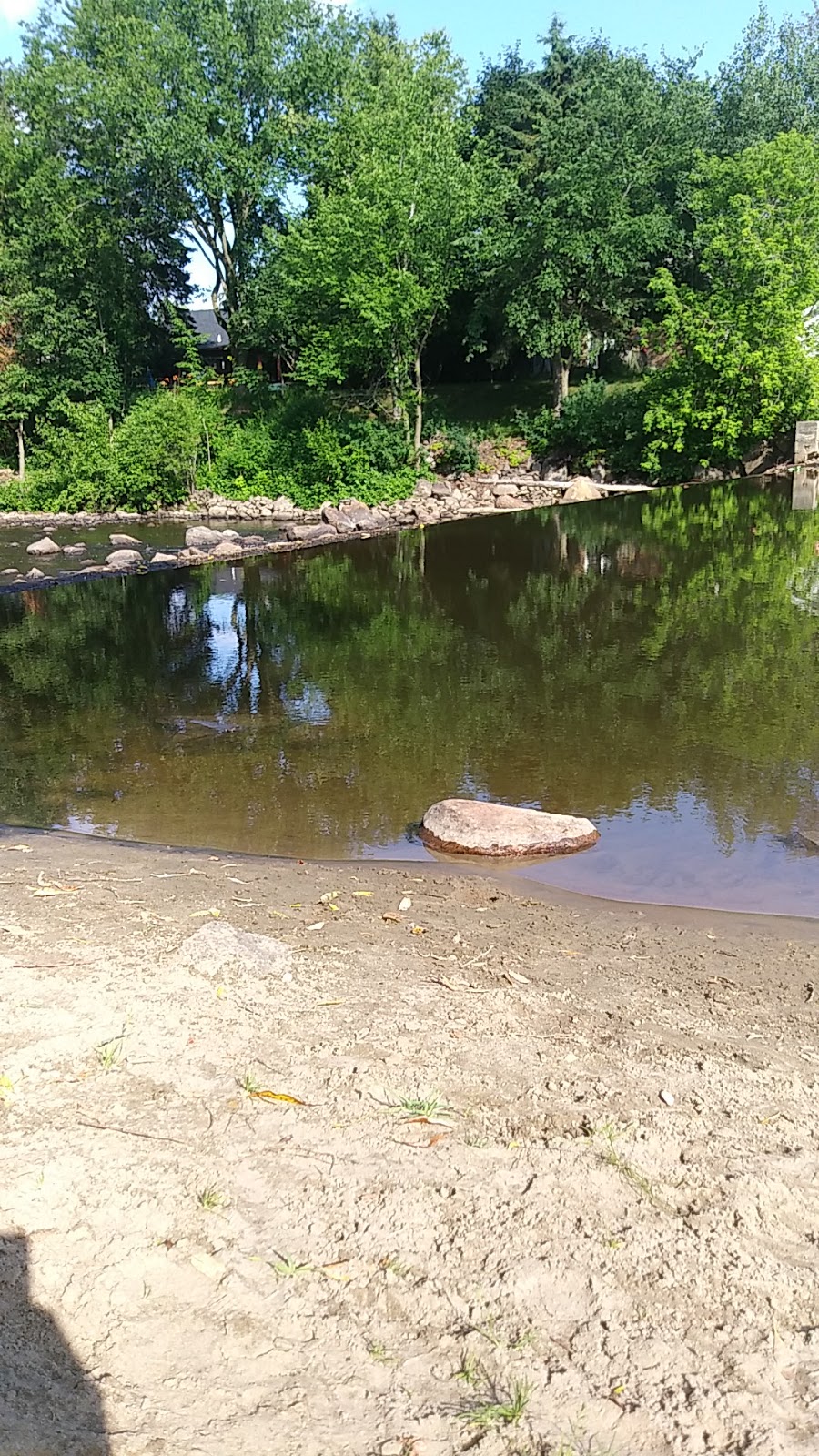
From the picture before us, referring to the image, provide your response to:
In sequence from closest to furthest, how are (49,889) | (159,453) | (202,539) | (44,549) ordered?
(49,889) < (44,549) < (202,539) < (159,453)

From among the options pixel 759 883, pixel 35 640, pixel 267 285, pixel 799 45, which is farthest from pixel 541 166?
pixel 759 883

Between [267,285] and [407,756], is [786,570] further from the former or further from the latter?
[267,285]

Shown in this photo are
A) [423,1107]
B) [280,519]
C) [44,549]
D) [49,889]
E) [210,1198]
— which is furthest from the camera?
[280,519]

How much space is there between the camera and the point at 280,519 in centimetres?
3297

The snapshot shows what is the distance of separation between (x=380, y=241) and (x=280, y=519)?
30.7ft

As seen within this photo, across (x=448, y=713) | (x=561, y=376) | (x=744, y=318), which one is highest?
(x=744, y=318)

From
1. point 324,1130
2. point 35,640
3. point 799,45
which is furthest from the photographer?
point 799,45

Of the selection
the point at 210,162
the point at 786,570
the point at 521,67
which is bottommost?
the point at 786,570

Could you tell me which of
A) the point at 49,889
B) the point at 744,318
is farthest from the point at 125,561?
the point at 744,318


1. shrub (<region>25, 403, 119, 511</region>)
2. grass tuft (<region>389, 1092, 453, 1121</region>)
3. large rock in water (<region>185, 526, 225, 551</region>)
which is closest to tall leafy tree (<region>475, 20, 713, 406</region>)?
shrub (<region>25, 403, 119, 511</region>)

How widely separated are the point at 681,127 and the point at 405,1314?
4553 cm

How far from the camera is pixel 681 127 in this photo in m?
38.7

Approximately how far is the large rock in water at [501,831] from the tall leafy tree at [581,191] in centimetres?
3266

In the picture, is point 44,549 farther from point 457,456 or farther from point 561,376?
point 561,376
